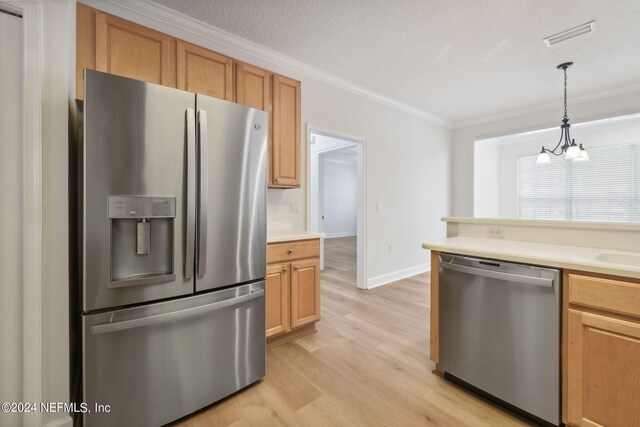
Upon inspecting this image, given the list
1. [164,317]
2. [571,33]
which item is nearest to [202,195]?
[164,317]

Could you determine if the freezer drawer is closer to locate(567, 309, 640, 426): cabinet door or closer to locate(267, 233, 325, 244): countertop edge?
locate(267, 233, 325, 244): countertop edge

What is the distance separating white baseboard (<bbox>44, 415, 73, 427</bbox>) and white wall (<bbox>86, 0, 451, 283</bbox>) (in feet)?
6.20

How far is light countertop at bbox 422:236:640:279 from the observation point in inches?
49.8

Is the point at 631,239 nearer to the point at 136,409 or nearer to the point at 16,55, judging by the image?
the point at 136,409

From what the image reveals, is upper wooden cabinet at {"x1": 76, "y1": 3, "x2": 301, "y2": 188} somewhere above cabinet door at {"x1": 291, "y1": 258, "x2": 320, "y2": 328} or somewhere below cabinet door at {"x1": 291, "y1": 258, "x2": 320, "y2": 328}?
above

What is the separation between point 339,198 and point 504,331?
8.32 metres

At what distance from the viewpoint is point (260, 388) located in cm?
183

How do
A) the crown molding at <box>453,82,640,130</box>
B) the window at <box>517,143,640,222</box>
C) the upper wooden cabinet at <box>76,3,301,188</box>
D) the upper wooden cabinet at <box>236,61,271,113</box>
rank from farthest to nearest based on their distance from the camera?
1. the window at <box>517,143,640,222</box>
2. the crown molding at <box>453,82,640,130</box>
3. the upper wooden cabinet at <box>236,61,271,113</box>
4. the upper wooden cabinet at <box>76,3,301,188</box>

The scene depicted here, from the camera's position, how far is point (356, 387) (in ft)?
6.01

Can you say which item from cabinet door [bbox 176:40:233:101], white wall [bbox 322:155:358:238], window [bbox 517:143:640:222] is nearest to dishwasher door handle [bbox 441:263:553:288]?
cabinet door [bbox 176:40:233:101]

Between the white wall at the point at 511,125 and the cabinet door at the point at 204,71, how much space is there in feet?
15.0

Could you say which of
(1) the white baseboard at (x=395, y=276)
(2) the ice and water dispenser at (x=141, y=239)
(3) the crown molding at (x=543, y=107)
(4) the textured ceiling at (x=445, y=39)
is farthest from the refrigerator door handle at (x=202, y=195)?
(3) the crown molding at (x=543, y=107)

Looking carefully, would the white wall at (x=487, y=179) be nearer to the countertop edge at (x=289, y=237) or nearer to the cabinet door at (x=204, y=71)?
the countertop edge at (x=289, y=237)

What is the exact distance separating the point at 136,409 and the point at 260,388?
706mm
